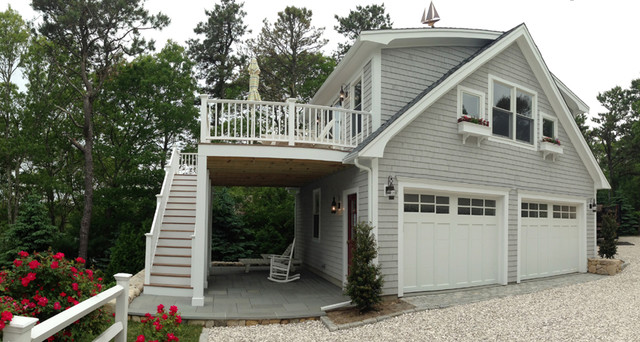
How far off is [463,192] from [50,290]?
7465mm

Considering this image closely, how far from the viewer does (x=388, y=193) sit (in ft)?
25.5

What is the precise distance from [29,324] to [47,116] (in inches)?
826

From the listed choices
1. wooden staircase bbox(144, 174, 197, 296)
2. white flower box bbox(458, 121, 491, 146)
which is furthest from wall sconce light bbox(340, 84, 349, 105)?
wooden staircase bbox(144, 174, 197, 296)

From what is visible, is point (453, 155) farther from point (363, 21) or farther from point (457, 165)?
point (363, 21)

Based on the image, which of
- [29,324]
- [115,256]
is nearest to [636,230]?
[115,256]

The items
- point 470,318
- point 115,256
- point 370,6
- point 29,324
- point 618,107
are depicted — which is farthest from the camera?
point 618,107

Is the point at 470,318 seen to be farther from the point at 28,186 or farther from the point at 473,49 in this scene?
the point at 28,186

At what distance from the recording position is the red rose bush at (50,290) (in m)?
4.07

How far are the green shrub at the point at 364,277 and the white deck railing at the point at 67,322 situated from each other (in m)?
3.60

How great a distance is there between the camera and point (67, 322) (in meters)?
3.22

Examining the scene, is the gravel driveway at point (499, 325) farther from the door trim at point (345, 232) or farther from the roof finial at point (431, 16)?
the roof finial at point (431, 16)

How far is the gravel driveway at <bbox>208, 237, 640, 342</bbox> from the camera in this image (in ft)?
19.6

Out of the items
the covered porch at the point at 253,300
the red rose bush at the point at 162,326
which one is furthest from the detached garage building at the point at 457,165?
the red rose bush at the point at 162,326

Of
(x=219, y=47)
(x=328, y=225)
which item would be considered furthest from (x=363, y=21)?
(x=328, y=225)
